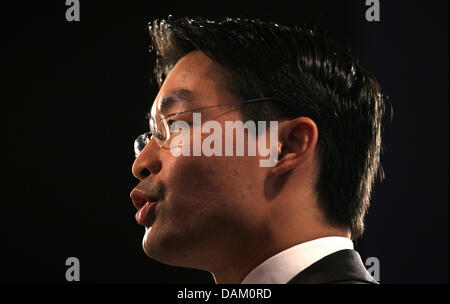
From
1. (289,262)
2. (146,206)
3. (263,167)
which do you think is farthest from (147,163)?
(289,262)

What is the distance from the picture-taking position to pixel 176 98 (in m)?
1.29

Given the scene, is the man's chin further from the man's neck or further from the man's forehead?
the man's forehead

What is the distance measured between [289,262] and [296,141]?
245 mm

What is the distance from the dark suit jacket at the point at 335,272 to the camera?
1128mm

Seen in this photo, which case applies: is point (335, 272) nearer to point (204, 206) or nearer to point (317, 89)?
point (204, 206)

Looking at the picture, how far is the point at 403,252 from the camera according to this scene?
2.20 m

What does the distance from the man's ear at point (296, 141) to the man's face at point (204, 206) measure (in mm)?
59

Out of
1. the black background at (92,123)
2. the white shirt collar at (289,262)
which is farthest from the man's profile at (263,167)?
the black background at (92,123)

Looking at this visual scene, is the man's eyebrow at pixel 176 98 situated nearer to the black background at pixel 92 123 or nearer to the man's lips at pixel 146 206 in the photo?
the man's lips at pixel 146 206

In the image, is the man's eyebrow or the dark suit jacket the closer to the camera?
the dark suit jacket

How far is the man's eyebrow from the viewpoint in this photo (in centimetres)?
128

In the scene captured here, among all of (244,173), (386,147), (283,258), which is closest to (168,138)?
(244,173)

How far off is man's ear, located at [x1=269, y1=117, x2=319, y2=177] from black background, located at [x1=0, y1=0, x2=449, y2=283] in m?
Answer: 1.10

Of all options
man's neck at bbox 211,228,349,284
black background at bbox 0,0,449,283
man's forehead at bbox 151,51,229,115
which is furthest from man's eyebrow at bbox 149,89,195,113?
black background at bbox 0,0,449,283
